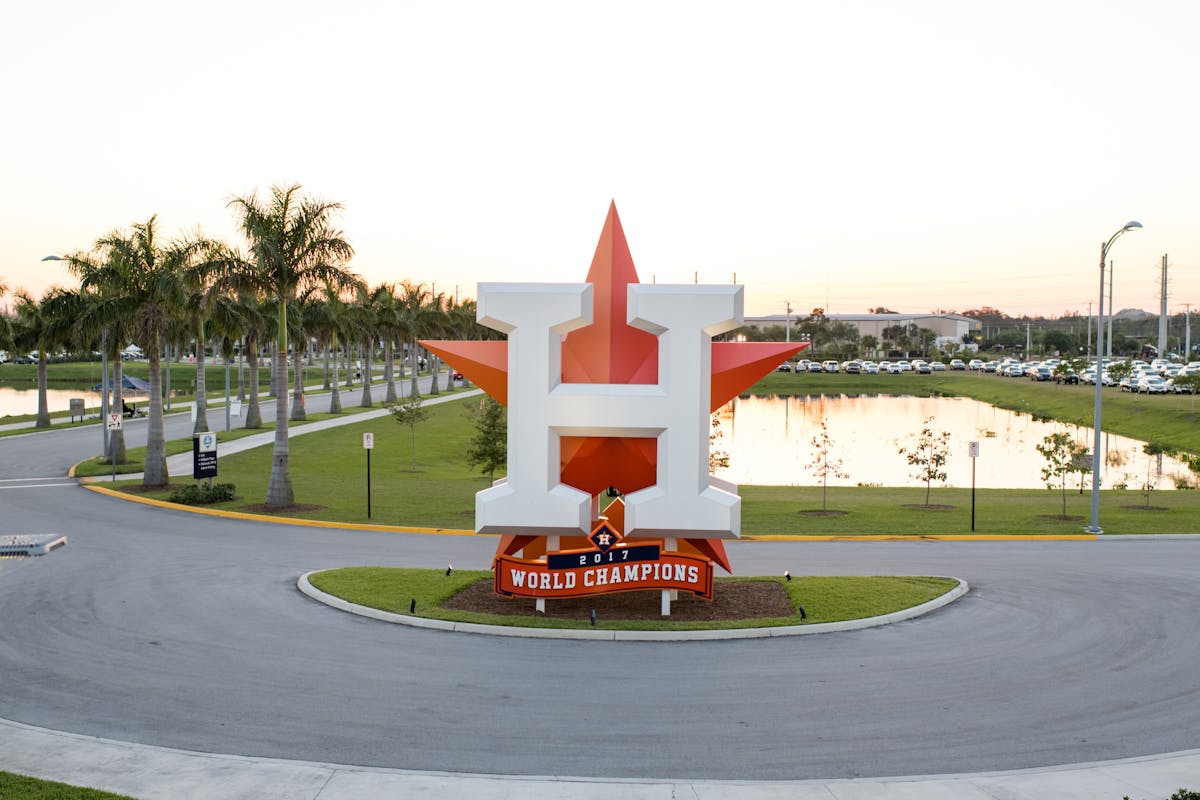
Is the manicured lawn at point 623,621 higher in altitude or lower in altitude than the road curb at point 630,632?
higher

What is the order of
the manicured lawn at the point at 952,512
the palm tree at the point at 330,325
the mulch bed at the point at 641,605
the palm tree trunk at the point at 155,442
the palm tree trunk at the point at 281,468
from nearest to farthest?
the mulch bed at the point at 641,605
the manicured lawn at the point at 952,512
the palm tree trunk at the point at 281,468
the palm tree trunk at the point at 155,442
the palm tree at the point at 330,325

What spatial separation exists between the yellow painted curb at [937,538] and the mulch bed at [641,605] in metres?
7.81

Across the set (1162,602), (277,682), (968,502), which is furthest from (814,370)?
(277,682)

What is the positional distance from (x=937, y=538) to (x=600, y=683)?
16554 millimetres

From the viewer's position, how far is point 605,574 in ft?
55.6

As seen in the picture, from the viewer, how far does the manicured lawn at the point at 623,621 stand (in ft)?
54.3

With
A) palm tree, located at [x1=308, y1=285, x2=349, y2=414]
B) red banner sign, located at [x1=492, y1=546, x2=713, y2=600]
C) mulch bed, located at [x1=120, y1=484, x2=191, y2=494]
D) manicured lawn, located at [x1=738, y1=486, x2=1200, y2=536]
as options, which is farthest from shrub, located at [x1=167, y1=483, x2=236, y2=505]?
palm tree, located at [x1=308, y1=285, x2=349, y2=414]

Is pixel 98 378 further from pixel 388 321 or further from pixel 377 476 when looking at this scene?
pixel 377 476

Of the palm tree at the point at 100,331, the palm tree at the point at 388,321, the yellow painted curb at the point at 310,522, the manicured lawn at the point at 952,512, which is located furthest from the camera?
the palm tree at the point at 388,321

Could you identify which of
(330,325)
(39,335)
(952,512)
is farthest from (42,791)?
(330,325)

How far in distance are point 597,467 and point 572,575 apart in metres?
2.04

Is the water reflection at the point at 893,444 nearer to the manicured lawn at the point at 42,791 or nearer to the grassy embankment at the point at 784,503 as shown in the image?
the grassy embankment at the point at 784,503

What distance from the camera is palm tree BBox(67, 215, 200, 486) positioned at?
3278 cm

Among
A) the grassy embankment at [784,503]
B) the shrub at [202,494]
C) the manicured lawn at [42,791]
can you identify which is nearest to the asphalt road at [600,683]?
the manicured lawn at [42,791]
